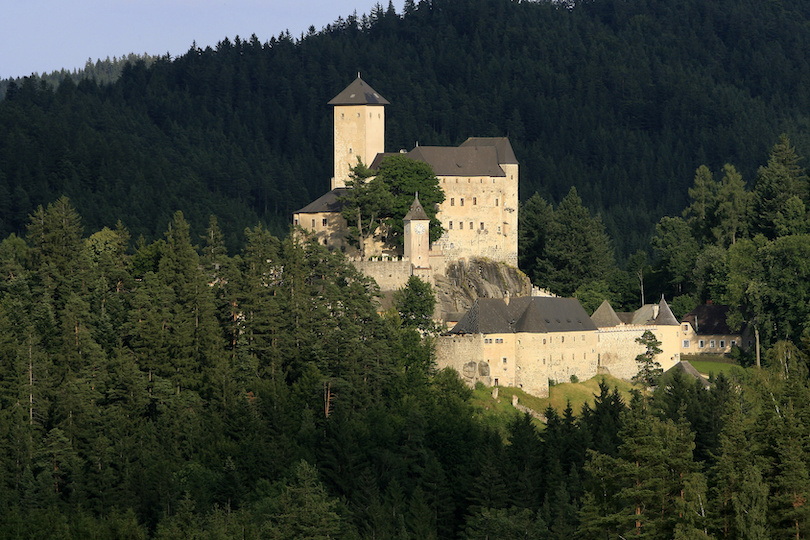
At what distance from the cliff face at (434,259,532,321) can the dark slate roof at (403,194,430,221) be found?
10.7 ft

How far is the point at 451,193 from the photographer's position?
7556cm

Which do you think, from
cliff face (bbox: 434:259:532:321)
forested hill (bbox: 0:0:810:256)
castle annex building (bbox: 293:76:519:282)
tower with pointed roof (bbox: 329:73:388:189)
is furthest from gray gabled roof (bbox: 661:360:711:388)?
forested hill (bbox: 0:0:810:256)

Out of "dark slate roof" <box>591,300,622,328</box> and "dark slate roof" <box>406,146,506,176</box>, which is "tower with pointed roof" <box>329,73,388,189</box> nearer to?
"dark slate roof" <box>406,146,506,176</box>

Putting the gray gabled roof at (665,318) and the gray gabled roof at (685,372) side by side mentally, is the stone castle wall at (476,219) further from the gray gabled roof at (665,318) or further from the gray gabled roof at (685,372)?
the gray gabled roof at (685,372)

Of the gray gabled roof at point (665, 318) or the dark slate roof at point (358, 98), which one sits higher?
the dark slate roof at point (358, 98)

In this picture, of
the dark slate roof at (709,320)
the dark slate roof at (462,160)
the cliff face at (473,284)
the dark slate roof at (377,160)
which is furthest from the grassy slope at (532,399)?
the dark slate roof at (377,160)

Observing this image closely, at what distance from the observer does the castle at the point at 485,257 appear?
6506 cm

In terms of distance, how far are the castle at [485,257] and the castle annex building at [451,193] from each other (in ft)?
0.17

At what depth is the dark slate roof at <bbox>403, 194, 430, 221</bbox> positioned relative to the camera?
234 feet

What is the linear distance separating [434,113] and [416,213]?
323 feet

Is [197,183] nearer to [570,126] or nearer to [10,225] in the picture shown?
[10,225]

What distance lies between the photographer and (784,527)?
122 feet

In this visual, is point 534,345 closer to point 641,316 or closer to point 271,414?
point 271,414

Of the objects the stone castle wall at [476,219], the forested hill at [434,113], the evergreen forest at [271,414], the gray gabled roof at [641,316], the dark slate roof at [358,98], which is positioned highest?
the forested hill at [434,113]
